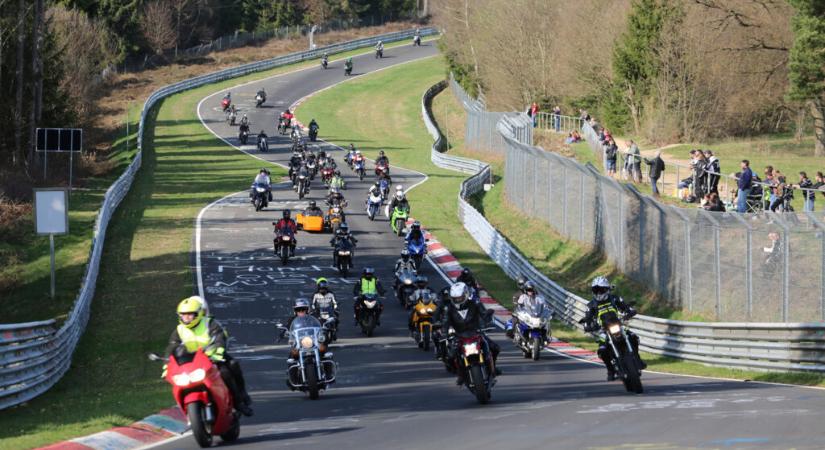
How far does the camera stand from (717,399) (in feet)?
56.9

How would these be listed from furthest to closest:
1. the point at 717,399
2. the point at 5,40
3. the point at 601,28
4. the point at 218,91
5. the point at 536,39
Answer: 1. the point at 218,91
2. the point at 536,39
3. the point at 601,28
4. the point at 5,40
5. the point at 717,399

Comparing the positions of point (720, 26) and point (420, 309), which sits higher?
point (720, 26)

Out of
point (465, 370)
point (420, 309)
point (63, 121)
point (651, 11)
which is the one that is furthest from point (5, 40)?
point (465, 370)

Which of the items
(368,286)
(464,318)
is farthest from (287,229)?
(464,318)

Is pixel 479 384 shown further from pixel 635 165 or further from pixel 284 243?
pixel 635 165

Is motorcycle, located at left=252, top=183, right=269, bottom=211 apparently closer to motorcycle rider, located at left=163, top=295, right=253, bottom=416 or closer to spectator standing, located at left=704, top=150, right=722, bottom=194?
spectator standing, located at left=704, top=150, right=722, bottom=194

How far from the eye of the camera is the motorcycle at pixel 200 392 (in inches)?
532

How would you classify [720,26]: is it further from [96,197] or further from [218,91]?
[218,91]

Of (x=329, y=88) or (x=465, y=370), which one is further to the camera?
(x=329, y=88)

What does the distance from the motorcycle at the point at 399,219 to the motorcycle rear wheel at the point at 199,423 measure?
29694mm

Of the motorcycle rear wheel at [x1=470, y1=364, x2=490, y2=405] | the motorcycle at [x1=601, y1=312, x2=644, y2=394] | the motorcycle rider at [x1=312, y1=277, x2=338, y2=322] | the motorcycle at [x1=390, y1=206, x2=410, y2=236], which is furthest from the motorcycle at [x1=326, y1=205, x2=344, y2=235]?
the motorcycle rear wheel at [x1=470, y1=364, x2=490, y2=405]

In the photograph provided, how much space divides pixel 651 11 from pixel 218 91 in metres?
44.1

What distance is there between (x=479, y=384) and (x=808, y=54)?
36550 mm

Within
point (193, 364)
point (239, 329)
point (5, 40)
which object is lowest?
point (239, 329)
